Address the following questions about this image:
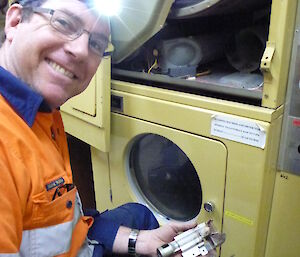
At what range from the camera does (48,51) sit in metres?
0.81

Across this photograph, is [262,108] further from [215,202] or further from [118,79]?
[118,79]

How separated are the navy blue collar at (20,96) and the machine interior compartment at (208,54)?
563mm

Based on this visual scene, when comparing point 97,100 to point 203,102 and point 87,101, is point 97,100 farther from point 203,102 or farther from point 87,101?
point 203,102

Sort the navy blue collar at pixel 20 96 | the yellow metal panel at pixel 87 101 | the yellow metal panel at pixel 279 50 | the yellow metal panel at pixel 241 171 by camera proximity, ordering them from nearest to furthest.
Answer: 1. the navy blue collar at pixel 20 96
2. the yellow metal panel at pixel 279 50
3. the yellow metal panel at pixel 241 171
4. the yellow metal panel at pixel 87 101

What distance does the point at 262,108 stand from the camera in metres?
0.99

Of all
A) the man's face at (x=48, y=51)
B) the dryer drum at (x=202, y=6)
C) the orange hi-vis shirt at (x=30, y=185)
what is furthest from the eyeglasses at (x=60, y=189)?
the dryer drum at (x=202, y=6)

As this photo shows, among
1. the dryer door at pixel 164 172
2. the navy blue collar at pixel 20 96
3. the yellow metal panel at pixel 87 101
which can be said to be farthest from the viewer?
the yellow metal panel at pixel 87 101

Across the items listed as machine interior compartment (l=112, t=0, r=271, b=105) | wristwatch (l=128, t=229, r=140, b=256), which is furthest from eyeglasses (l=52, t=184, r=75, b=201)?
machine interior compartment (l=112, t=0, r=271, b=105)

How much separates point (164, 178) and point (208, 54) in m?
0.61

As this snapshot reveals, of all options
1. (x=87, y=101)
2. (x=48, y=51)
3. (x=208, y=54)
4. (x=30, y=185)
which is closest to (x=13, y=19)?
(x=48, y=51)

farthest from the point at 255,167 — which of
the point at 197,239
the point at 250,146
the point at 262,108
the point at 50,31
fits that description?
the point at 50,31

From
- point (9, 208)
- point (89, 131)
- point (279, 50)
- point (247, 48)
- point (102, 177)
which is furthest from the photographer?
point (102, 177)

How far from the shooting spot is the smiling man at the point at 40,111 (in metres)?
0.69

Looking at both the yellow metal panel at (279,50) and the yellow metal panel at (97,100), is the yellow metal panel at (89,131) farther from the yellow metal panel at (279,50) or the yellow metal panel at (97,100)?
the yellow metal panel at (279,50)
